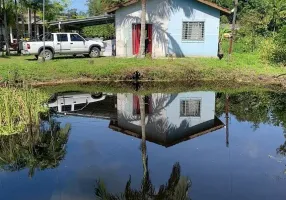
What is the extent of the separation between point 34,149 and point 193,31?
1491 cm

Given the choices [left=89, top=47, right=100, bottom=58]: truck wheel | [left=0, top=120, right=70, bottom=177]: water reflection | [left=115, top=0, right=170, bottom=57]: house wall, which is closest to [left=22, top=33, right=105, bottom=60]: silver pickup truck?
[left=89, top=47, right=100, bottom=58]: truck wheel

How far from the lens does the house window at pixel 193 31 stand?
68.8 ft

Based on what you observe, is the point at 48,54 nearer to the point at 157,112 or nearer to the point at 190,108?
the point at 157,112

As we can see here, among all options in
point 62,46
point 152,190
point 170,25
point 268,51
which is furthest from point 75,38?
point 152,190

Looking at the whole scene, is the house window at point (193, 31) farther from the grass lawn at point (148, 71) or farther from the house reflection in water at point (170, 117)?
the house reflection in water at point (170, 117)

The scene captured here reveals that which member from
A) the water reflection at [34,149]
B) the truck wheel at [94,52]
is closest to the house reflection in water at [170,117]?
the water reflection at [34,149]

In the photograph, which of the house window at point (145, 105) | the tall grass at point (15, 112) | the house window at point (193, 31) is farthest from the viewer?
the house window at point (193, 31)

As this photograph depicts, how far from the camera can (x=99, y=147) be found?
8547 mm

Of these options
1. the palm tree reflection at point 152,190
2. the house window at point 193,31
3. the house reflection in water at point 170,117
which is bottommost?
the palm tree reflection at point 152,190

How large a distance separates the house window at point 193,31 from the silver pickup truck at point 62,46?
16.9 feet

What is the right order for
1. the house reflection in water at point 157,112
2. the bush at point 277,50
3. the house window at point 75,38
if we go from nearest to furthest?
the house reflection in water at point 157,112
the bush at point 277,50
the house window at point 75,38

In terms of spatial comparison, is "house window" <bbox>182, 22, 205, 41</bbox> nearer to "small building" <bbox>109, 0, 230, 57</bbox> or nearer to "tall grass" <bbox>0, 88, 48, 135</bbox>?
"small building" <bbox>109, 0, 230, 57</bbox>

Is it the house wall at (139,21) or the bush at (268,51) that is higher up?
the house wall at (139,21)

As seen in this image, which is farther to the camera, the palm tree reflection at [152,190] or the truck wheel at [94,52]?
the truck wheel at [94,52]
